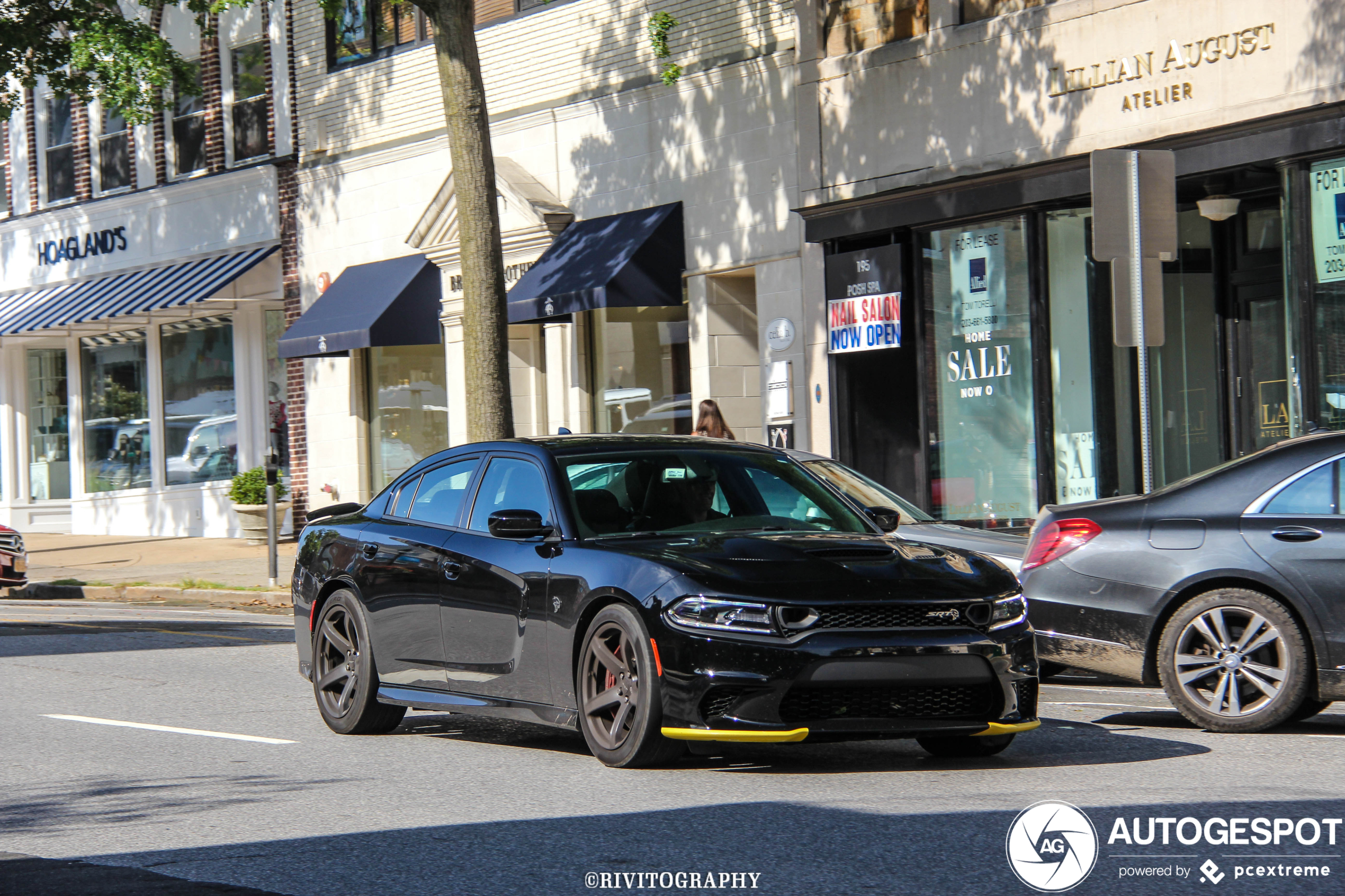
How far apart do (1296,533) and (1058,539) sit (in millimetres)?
Result: 1232

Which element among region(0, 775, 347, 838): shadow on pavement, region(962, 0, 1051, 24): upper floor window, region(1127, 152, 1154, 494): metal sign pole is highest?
region(962, 0, 1051, 24): upper floor window

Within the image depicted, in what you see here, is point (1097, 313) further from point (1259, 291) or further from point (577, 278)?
point (577, 278)

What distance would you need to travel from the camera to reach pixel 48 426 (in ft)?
102

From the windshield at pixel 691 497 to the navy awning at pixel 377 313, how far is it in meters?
14.9

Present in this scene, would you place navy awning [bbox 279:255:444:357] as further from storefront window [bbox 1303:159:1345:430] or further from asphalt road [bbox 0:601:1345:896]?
asphalt road [bbox 0:601:1345:896]

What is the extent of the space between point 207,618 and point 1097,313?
29.1ft

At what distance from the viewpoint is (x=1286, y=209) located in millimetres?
14453

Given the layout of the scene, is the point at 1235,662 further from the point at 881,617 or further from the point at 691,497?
the point at 691,497

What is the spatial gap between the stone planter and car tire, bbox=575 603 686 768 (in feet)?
59.3

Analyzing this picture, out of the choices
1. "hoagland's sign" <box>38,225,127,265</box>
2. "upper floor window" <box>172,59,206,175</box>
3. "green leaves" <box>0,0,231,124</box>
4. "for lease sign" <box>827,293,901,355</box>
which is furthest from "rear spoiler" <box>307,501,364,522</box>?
"hoagland's sign" <box>38,225,127,265</box>

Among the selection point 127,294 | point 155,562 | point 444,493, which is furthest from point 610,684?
point 127,294

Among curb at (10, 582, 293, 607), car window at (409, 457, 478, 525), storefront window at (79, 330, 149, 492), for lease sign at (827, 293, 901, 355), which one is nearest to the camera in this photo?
car window at (409, 457, 478, 525)

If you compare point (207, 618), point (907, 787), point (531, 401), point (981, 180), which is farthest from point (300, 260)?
point (907, 787)

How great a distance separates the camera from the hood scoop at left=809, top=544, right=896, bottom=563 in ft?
23.5
